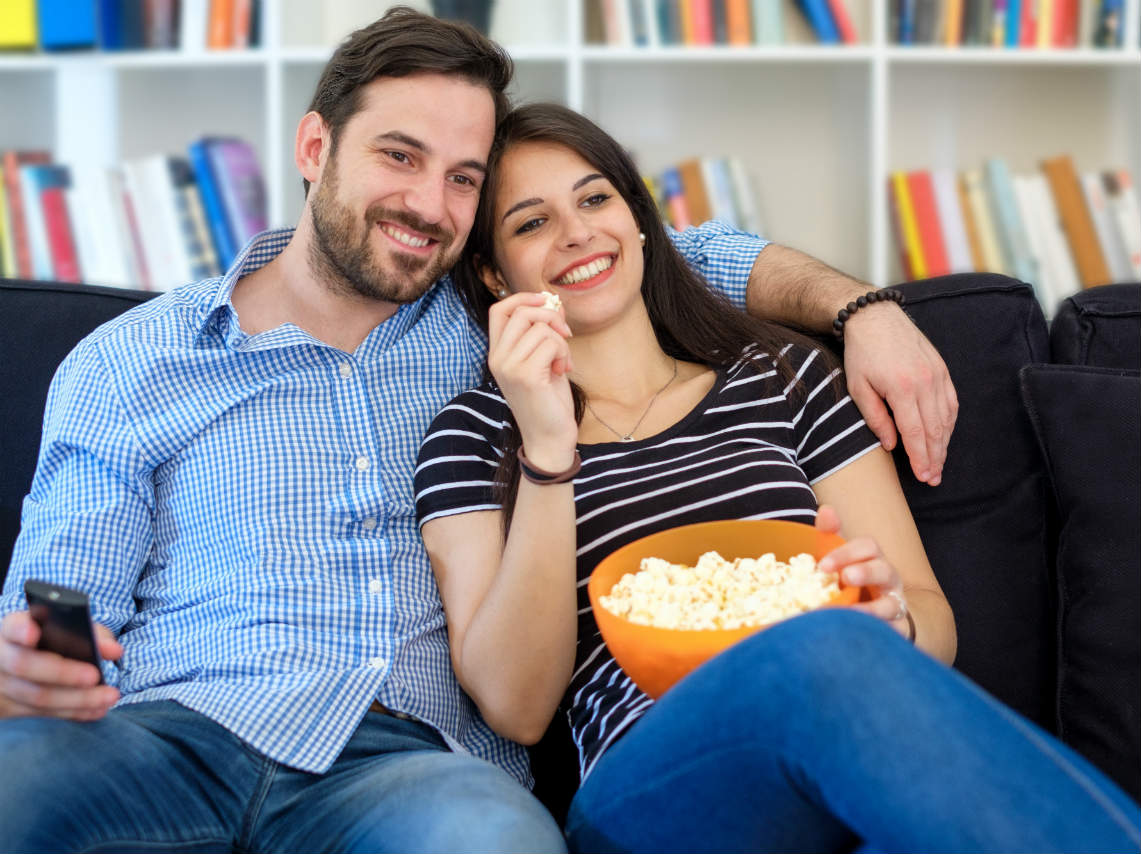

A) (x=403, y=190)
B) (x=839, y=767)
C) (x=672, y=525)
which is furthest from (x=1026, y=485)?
(x=403, y=190)

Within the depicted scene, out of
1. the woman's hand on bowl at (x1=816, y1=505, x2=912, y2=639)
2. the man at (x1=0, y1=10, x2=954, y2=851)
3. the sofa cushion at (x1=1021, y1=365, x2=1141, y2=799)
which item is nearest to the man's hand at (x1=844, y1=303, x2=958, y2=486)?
the man at (x1=0, y1=10, x2=954, y2=851)

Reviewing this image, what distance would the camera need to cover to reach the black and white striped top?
4.76 feet

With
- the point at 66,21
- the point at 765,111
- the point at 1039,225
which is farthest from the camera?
the point at 765,111

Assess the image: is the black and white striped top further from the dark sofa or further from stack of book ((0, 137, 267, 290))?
stack of book ((0, 137, 267, 290))

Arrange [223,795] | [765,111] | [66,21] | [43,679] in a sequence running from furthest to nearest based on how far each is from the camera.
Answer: [765,111] < [66,21] < [223,795] < [43,679]

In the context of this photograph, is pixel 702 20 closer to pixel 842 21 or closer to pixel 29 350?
pixel 842 21

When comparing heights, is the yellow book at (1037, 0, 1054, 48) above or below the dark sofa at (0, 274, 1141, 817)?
above

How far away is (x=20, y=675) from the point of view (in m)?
1.14

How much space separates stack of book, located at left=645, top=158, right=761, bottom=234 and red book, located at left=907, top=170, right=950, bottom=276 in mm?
379

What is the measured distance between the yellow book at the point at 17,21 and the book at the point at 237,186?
0.46 meters

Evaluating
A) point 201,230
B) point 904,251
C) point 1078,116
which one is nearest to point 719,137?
point 904,251

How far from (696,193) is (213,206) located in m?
1.11

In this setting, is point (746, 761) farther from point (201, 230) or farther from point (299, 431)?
point (201, 230)

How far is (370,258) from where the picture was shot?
1608mm
